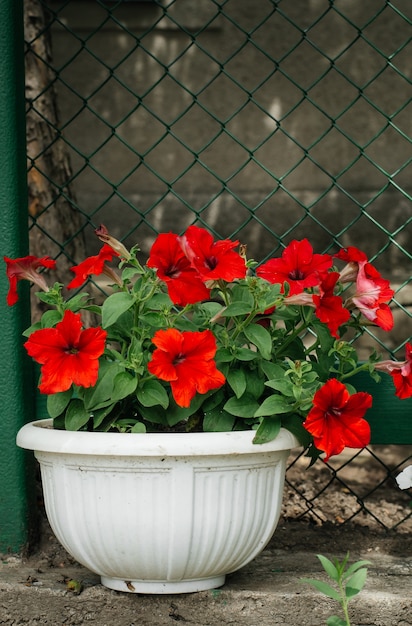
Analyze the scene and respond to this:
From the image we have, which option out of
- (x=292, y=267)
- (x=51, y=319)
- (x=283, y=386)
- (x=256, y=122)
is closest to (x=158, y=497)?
(x=283, y=386)

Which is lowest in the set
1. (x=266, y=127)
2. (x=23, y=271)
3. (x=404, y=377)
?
(x=404, y=377)

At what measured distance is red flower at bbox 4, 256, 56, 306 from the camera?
1.90 m

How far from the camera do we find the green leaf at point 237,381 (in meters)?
1.74

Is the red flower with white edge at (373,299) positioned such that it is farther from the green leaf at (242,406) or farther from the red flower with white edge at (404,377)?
the green leaf at (242,406)

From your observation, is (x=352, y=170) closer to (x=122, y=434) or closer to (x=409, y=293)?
(x=409, y=293)

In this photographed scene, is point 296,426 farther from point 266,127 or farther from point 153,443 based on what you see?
point 266,127

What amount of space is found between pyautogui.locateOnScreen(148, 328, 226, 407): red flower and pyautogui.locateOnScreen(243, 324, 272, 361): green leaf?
12 centimetres

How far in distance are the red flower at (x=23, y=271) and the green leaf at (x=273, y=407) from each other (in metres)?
0.56

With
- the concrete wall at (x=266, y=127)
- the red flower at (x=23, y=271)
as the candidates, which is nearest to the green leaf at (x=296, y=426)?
the red flower at (x=23, y=271)

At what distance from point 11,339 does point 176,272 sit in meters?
0.62

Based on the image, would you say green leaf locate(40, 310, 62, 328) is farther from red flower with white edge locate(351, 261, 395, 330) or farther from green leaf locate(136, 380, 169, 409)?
red flower with white edge locate(351, 261, 395, 330)

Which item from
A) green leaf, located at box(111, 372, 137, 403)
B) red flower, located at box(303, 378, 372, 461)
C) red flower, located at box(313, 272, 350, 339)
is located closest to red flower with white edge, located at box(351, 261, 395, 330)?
red flower, located at box(313, 272, 350, 339)

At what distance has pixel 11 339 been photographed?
2152 mm

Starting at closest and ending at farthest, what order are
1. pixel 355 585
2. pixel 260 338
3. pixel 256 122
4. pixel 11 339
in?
pixel 355 585, pixel 260 338, pixel 11 339, pixel 256 122
